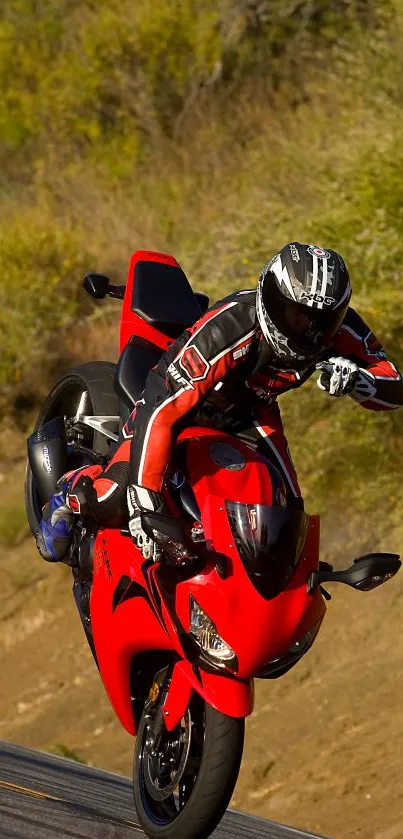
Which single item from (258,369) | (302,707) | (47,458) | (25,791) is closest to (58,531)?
(47,458)

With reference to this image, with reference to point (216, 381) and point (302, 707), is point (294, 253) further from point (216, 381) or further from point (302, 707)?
point (302, 707)

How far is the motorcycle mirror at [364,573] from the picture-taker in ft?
15.0

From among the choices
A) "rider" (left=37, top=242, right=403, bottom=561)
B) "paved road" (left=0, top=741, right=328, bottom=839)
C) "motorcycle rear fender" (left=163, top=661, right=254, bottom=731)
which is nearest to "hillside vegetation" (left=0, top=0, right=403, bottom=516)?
"paved road" (left=0, top=741, right=328, bottom=839)

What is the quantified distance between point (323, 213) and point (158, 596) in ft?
22.0

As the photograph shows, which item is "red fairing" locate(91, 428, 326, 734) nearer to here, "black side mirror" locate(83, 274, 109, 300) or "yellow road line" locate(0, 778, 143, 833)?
"yellow road line" locate(0, 778, 143, 833)

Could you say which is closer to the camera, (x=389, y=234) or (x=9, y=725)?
(x=389, y=234)

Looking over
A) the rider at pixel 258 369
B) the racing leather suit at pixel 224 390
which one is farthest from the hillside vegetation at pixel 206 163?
the rider at pixel 258 369

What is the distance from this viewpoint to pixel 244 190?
52.2 feet

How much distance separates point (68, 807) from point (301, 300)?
221 centimetres

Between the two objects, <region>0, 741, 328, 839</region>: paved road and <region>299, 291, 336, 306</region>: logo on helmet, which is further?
<region>0, 741, 328, 839</region>: paved road

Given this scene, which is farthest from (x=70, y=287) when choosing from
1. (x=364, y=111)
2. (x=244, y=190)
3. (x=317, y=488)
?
(x=317, y=488)

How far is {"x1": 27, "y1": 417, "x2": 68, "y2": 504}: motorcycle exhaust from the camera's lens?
658 centimetres

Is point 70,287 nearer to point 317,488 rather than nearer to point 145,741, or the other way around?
point 317,488

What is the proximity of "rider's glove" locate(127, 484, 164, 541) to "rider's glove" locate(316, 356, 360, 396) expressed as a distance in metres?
0.72
